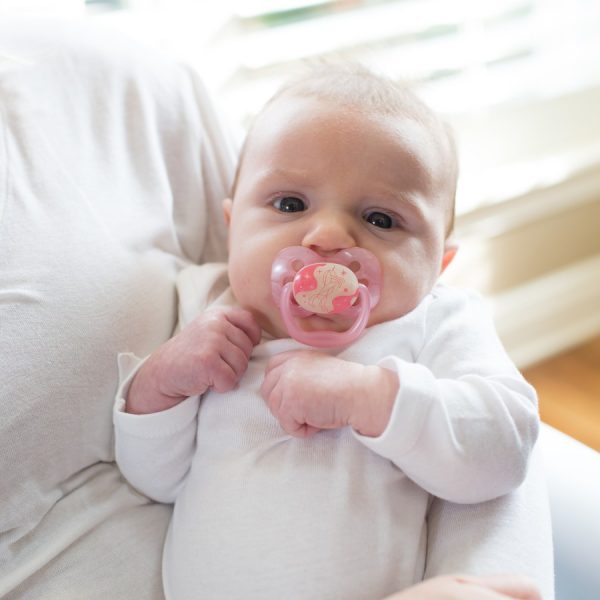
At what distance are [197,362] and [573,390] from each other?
1.26 m

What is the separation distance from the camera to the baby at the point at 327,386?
697 millimetres

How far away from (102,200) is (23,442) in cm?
28

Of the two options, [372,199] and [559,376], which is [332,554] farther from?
[559,376]

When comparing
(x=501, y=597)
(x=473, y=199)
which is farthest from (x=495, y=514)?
(x=473, y=199)

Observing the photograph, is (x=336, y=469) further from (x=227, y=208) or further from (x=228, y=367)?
(x=227, y=208)

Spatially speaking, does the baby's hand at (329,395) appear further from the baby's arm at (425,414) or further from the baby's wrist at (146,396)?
the baby's wrist at (146,396)

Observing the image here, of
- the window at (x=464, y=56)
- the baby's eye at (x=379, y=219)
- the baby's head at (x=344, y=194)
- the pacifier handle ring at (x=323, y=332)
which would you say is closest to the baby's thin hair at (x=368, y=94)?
the baby's head at (x=344, y=194)

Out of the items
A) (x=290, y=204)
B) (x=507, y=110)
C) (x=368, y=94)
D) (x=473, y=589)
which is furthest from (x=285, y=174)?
(x=507, y=110)

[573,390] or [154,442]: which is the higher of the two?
[154,442]

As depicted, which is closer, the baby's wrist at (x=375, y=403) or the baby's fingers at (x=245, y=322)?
the baby's wrist at (x=375, y=403)

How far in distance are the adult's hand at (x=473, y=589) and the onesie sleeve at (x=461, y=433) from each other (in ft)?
0.28

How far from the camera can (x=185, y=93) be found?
96 centimetres

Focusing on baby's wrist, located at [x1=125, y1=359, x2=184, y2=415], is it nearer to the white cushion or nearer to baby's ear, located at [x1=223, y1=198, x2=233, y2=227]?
the white cushion

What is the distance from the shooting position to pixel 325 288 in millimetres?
750
